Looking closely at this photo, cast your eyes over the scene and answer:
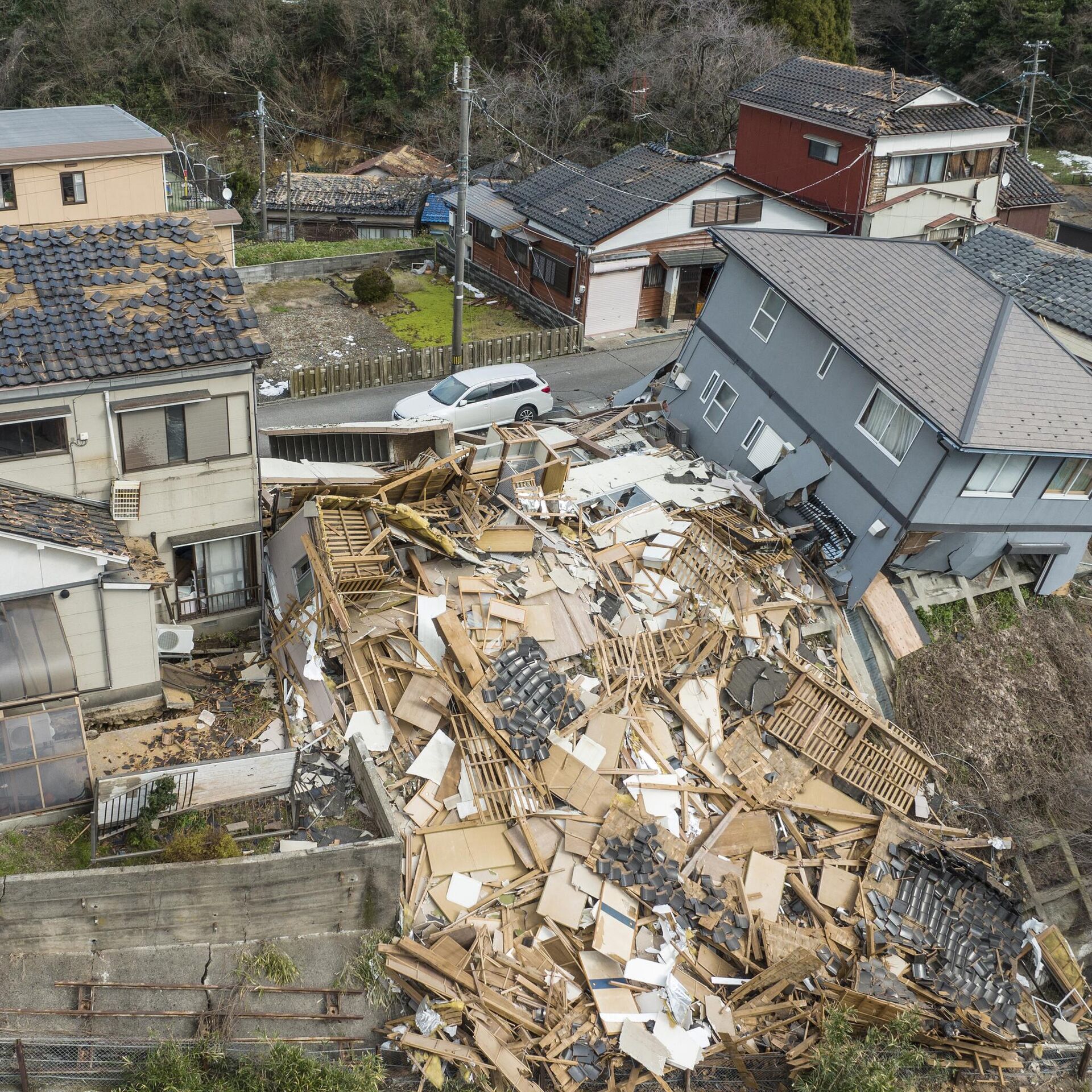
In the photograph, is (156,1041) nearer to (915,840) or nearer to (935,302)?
(915,840)

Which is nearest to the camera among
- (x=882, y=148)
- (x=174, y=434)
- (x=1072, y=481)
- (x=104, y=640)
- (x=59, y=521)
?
(x=59, y=521)

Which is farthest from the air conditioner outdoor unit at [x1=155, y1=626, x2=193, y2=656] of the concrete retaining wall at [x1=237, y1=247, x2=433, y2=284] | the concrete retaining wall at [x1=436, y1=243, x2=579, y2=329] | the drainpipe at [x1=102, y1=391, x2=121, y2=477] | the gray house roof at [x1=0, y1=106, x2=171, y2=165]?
the concrete retaining wall at [x1=237, y1=247, x2=433, y2=284]

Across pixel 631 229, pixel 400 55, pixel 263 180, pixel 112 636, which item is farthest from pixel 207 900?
pixel 400 55

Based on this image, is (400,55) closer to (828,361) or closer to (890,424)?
(828,361)

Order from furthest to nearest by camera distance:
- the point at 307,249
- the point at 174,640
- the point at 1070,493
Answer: the point at 307,249 → the point at 1070,493 → the point at 174,640

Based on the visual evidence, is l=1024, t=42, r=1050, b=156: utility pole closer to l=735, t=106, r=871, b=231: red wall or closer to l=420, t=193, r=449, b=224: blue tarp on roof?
l=735, t=106, r=871, b=231: red wall

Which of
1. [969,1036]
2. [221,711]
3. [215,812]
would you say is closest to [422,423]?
[221,711]
